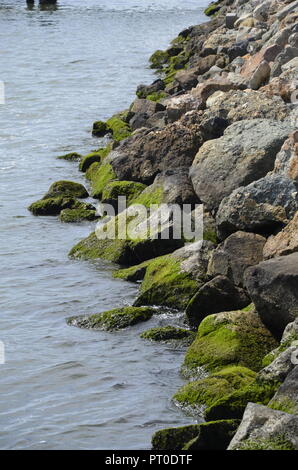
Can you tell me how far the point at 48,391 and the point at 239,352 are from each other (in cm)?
218

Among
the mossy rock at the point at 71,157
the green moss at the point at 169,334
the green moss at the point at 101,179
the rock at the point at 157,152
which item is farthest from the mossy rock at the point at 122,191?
the mossy rock at the point at 71,157

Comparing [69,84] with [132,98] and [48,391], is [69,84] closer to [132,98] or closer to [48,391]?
[132,98]

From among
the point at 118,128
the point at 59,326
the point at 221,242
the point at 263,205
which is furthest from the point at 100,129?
the point at 59,326

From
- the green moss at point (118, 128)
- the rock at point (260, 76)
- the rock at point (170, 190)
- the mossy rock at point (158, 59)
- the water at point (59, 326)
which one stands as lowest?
the water at point (59, 326)

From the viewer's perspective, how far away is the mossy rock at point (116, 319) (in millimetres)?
11648

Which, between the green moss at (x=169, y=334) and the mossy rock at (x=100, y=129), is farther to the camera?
the mossy rock at (x=100, y=129)

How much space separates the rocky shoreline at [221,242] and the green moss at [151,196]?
28 millimetres

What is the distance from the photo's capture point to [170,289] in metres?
12.2

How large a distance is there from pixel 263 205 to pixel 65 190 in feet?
22.3

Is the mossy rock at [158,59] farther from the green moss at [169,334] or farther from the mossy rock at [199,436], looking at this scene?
the mossy rock at [199,436]

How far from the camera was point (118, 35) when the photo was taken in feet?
160

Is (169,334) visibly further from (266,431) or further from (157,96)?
(157,96)

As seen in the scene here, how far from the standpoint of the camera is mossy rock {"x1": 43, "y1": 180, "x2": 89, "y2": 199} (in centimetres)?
1803
